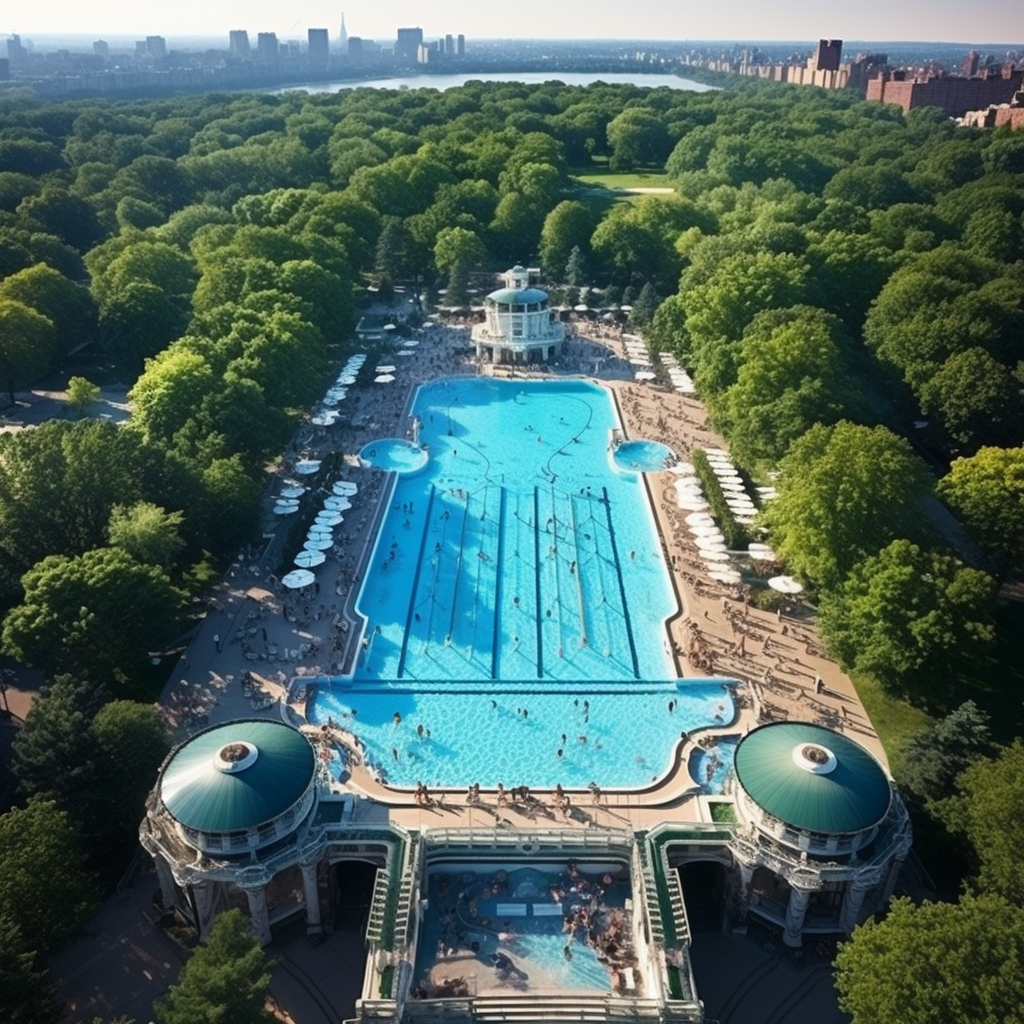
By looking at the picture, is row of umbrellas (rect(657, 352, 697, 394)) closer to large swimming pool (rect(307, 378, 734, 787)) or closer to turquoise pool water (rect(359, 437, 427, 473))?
large swimming pool (rect(307, 378, 734, 787))

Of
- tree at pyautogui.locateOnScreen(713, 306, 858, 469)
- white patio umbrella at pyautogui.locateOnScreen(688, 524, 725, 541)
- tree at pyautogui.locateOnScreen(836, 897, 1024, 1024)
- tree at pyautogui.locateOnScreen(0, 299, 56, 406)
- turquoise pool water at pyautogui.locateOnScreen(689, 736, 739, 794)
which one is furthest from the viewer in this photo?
tree at pyautogui.locateOnScreen(0, 299, 56, 406)

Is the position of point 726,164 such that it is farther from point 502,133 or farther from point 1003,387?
point 1003,387

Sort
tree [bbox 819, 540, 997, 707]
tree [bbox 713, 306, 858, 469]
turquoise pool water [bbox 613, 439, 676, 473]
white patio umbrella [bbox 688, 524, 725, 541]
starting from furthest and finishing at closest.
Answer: turquoise pool water [bbox 613, 439, 676, 473] < tree [bbox 713, 306, 858, 469] < white patio umbrella [bbox 688, 524, 725, 541] < tree [bbox 819, 540, 997, 707]

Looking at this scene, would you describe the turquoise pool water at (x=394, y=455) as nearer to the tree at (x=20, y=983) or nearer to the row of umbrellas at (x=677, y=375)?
the row of umbrellas at (x=677, y=375)

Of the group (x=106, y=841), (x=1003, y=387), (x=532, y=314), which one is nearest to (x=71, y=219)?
(x=532, y=314)

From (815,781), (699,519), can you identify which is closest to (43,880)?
(815,781)

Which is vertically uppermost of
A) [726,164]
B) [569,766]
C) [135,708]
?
[726,164]

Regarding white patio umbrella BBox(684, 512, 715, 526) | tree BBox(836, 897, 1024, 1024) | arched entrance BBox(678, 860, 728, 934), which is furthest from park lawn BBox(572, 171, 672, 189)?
tree BBox(836, 897, 1024, 1024)

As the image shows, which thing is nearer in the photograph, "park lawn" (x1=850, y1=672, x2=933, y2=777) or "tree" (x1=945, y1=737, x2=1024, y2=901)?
"tree" (x1=945, y1=737, x2=1024, y2=901)
